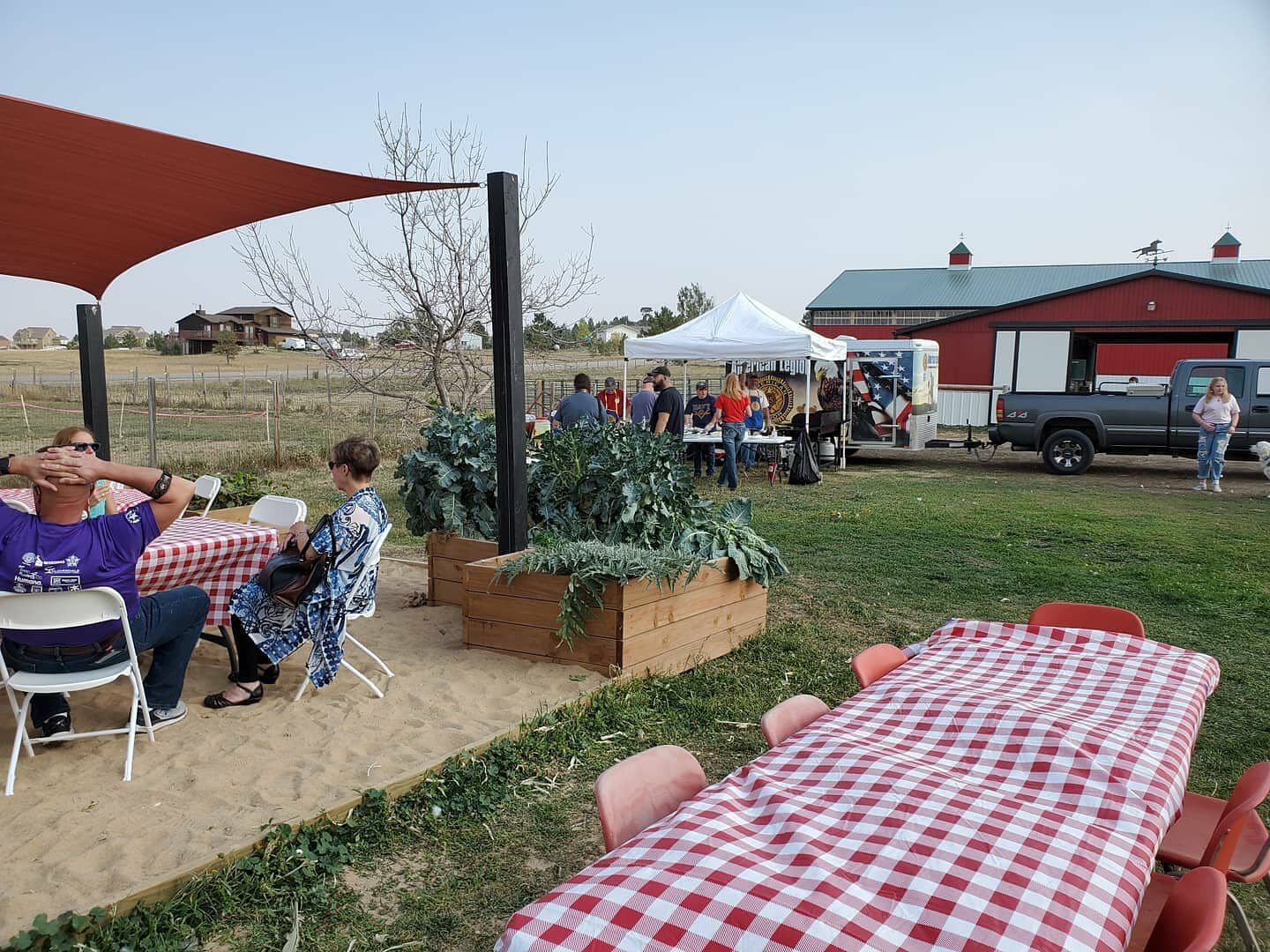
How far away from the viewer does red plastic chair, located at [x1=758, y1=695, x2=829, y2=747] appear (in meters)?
2.58

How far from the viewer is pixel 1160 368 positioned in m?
26.2

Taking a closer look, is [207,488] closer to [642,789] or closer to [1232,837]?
[642,789]

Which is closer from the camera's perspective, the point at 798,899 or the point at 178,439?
the point at 798,899

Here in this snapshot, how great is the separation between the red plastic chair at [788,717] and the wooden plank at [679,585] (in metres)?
2.08

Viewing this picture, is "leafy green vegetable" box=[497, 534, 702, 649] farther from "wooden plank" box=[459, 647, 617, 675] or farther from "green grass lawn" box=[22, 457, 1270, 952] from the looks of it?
"green grass lawn" box=[22, 457, 1270, 952]

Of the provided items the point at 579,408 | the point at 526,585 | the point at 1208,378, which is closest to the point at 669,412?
the point at 579,408

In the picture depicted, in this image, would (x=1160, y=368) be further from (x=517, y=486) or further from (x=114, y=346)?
(x=114, y=346)

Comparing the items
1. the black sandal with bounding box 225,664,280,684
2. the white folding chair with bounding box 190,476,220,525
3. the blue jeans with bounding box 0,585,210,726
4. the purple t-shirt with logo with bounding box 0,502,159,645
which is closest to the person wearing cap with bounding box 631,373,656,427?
the white folding chair with bounding box 190,476,220,525

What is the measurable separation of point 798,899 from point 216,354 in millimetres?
64559

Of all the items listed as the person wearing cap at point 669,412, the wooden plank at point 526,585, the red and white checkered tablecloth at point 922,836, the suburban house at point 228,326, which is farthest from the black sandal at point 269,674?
the suburban house at point 228,326

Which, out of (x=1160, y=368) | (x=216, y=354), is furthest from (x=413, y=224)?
(x=216, y=354)

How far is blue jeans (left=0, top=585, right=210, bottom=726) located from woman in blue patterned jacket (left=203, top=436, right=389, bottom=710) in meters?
0.28

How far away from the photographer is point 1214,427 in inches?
479

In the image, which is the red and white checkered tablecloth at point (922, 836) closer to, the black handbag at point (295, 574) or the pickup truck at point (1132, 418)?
the black handbag at point (295, 574)
